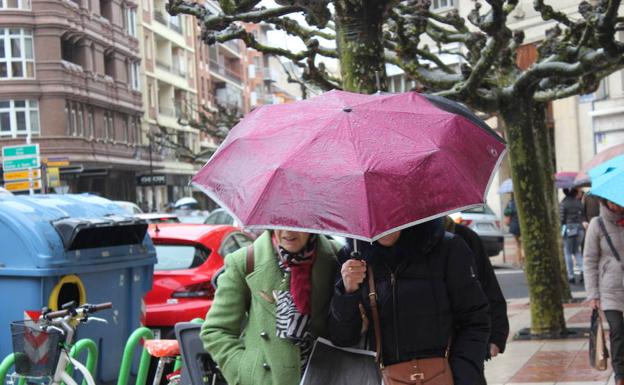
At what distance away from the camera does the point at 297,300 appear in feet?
13.1

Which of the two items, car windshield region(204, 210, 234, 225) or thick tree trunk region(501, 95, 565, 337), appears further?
car windshield region(204, 210, 234, 225)

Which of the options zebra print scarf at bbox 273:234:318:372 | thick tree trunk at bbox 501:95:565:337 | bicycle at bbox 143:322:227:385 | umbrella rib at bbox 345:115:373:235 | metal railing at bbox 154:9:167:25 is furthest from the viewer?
metal railing at bbox 154:9:167:25

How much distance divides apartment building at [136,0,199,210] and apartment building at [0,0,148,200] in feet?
13.0

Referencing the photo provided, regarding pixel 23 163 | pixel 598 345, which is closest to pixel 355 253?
pixel 598 345

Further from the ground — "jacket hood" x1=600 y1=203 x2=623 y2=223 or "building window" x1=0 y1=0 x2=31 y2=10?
"building window" x1=0 y1=0 x2=31 y2=10

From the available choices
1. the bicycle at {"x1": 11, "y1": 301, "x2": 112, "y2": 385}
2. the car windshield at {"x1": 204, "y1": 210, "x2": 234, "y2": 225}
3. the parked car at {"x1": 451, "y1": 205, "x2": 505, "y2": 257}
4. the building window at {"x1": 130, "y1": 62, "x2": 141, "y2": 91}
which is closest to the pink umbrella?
the bicycle at {"x1": 11, "y1": 301, "x2": 112, "y2": 385}

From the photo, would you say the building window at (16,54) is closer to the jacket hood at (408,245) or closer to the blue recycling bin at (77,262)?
the blue recycling bin at (77,262)

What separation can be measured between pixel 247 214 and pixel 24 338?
102 inches

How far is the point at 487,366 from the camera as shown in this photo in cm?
982

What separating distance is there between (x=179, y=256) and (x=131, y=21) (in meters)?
52.5

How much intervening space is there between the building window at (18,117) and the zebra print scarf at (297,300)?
1800 inches

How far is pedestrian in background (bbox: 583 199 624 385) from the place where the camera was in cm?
723

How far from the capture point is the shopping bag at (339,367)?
3.92 meters

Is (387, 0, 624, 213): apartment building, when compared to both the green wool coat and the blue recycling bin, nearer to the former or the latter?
the blue recycling bin
